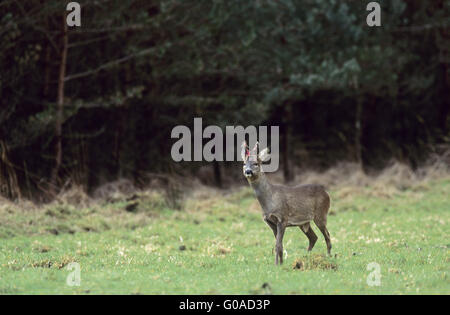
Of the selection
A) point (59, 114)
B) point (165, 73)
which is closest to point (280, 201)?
point (59, 114)

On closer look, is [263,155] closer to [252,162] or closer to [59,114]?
[252,162]

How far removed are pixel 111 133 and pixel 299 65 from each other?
319 inches

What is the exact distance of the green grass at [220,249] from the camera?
933 centimetres

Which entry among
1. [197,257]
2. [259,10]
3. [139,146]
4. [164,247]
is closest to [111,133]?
[139,146]

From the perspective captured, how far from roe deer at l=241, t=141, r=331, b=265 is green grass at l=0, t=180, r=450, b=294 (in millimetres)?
649

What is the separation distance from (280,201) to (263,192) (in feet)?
1.11

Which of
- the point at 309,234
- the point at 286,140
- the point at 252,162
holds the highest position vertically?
the point at 286,140

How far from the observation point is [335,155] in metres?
32.8

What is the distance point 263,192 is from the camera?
457 inches

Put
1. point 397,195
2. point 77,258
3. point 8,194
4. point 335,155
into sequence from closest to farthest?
point 77,258, point 8,194, point 397,195, point 335,155

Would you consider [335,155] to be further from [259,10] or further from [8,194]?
[8,194]

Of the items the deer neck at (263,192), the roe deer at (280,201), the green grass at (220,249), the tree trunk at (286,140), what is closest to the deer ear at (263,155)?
the roe deer at (280,201)

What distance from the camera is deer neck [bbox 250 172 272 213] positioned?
11.5 meters

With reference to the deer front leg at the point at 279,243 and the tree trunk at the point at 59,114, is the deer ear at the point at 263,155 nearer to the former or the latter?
the deer front leg at the point at 279,243
